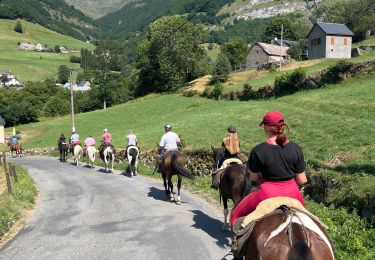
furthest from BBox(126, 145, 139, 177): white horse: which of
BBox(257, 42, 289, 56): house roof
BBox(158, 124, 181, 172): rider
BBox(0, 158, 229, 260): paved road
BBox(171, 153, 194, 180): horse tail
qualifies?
BBox(257, 42, 289, 56): house roof

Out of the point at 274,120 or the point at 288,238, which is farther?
→ the point at 274,120

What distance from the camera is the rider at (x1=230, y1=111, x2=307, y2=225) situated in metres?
5.82

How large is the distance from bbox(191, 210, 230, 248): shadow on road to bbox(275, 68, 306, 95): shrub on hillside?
3208 centimetres

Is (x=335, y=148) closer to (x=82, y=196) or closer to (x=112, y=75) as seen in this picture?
(x=82, y=196)

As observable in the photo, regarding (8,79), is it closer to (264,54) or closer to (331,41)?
(264,54)

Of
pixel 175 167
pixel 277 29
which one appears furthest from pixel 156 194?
pixel 277 29

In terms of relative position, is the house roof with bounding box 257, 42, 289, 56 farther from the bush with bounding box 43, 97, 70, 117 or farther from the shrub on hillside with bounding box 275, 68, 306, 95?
the bush with bounding box 43, 97, 70, 117

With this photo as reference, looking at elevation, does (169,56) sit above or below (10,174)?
above

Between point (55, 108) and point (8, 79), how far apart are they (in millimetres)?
84034

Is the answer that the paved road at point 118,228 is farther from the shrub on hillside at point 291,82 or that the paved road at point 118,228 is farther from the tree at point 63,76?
the tree at point 63,76

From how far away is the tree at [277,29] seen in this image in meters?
124

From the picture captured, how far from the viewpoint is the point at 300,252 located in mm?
4793

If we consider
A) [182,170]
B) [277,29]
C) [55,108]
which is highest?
[277,29]

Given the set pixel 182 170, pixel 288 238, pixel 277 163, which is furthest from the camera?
pixel 182 170
